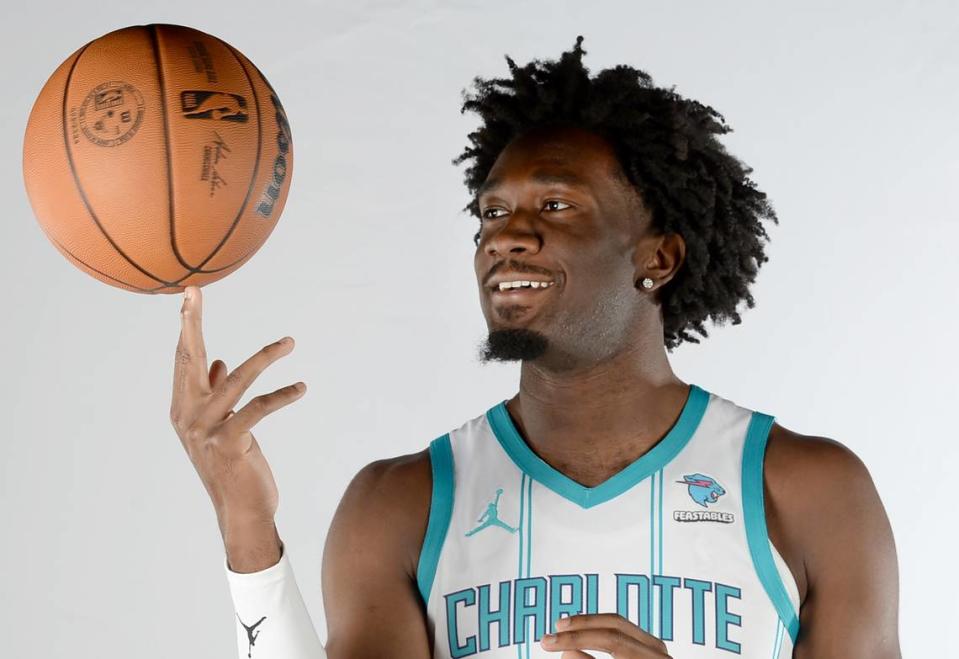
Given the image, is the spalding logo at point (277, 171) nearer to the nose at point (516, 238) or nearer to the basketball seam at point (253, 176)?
the basketball seam at point (253, 176)

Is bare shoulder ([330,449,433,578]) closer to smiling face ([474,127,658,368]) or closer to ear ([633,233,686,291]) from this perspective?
smiling face ([474,127,658,368])

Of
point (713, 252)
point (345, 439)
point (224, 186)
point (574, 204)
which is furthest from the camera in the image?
point (345, 439)

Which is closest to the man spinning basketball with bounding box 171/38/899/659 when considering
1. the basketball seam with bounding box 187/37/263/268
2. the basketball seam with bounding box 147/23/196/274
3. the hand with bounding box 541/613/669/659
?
the hand with bounding box 541/613/669/659

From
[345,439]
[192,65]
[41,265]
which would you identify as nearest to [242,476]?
[192,65]

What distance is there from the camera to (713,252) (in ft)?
10.2

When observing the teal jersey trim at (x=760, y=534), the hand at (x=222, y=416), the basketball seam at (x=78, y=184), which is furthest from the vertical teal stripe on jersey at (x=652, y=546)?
the basketball seam at (x=78, y=184)

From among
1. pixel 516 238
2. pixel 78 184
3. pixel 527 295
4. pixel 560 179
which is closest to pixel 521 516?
pixel 527 295

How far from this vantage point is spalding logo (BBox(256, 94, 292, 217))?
2633 millimetres

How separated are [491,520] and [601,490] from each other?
21 cm

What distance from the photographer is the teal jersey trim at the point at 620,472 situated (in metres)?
2.79

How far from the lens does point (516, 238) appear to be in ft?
9.09

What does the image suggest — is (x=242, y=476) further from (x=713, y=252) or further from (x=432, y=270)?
(x=432, y=270)

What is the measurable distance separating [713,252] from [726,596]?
0.75m

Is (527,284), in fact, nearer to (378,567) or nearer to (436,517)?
(436,517)
